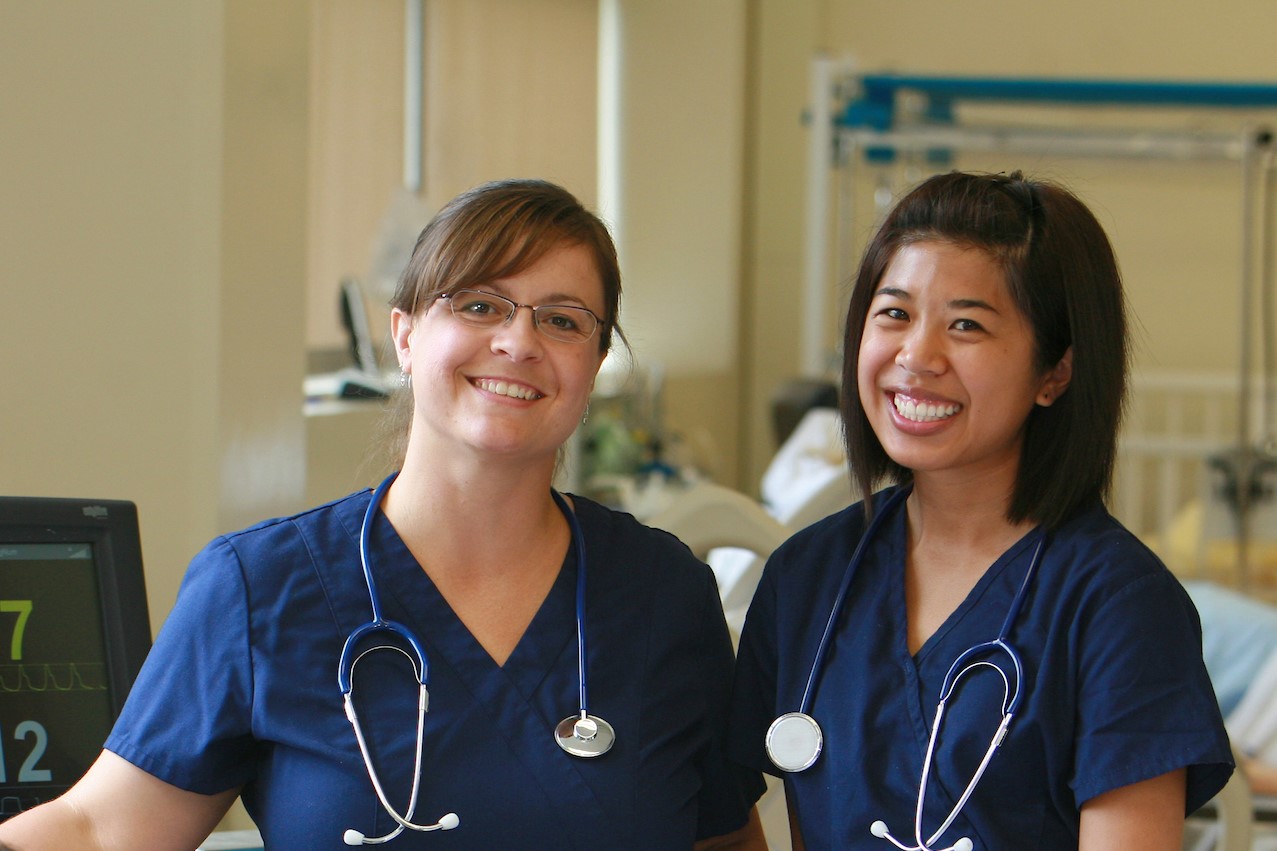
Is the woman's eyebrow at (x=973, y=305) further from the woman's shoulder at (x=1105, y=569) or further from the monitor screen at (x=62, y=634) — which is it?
the monitor screen at (x=62, y=634)

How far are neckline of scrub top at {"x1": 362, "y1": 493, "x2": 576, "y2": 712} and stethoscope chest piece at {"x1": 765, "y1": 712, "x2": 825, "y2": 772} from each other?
0.20 m

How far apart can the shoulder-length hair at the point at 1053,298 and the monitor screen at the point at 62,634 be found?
75 cm

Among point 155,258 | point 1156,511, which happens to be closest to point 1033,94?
point 1156,511

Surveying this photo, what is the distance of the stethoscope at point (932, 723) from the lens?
1095mm

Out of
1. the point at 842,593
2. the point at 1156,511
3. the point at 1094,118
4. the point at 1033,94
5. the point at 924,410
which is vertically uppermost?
the point at 1094,118

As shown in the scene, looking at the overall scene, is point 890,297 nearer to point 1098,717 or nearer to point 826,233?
point 1098,717

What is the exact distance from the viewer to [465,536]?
1262 mm

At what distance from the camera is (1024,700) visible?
1.10 metres

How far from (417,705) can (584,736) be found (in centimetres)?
14

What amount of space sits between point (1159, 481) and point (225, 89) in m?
4.51

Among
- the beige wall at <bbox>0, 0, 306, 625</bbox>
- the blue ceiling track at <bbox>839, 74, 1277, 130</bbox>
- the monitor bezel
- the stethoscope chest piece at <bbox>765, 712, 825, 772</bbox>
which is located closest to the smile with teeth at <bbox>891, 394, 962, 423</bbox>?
the stethoscope chest piece at <bbox>765, 712, 825, 772</bbox>

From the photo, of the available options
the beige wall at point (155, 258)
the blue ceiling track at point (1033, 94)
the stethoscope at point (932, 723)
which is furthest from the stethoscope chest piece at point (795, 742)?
the blue ceiling track at point (1033, 94)

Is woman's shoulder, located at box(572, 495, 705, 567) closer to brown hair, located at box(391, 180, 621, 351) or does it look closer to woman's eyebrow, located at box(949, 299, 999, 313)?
brown hair, located at box(391, 180, 621, 351)

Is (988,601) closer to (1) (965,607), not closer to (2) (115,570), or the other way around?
(1) (965,607)
